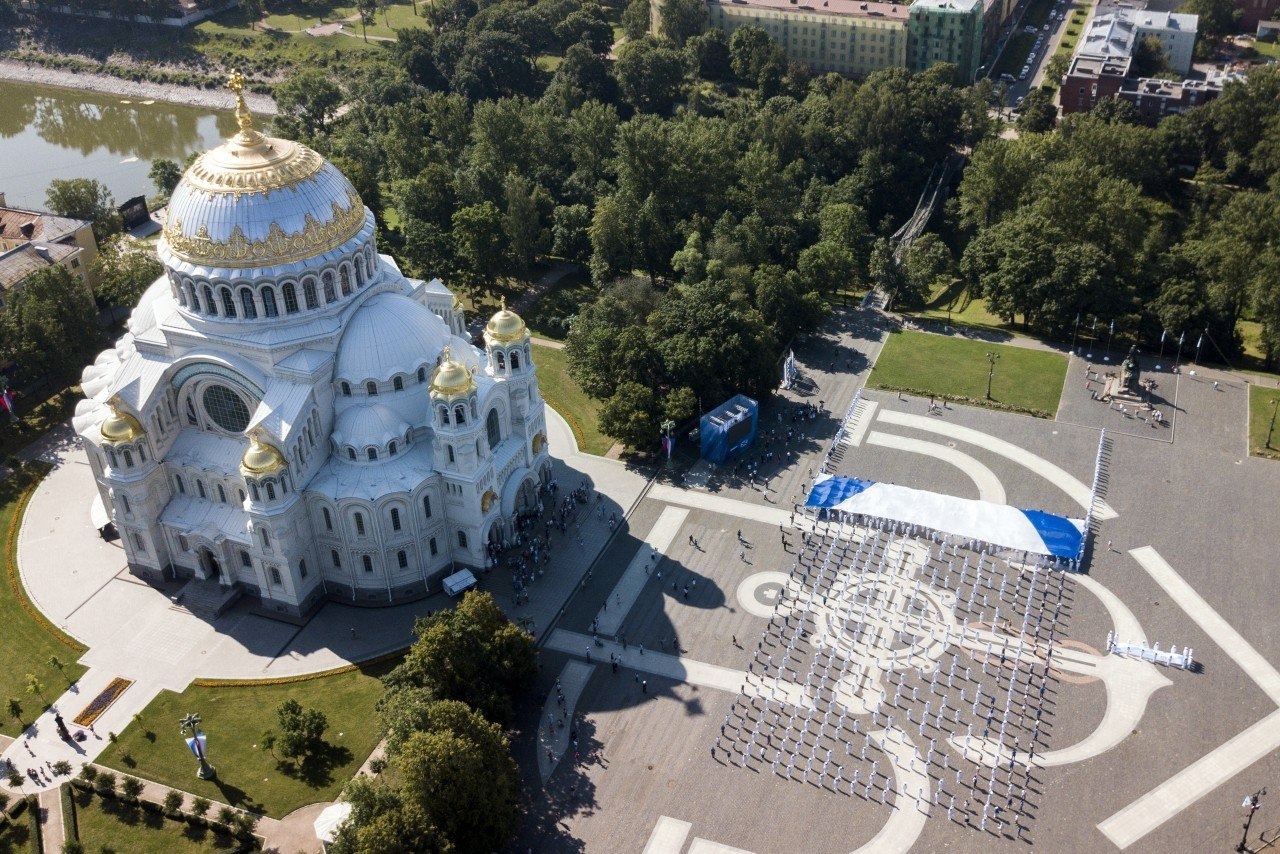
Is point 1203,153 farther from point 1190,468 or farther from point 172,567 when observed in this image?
point 172,567

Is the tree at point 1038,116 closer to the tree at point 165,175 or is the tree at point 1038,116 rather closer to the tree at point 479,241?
the tree at point 479,241

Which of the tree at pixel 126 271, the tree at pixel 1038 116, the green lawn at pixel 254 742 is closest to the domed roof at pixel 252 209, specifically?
the green lawn at pixel 254 742

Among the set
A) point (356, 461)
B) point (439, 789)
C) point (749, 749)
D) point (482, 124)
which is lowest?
point (749, 749)


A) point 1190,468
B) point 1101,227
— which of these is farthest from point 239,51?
point 1190,468

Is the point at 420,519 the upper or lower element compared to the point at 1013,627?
upper

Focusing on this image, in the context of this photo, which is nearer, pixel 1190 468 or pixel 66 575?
pixel 66 575
